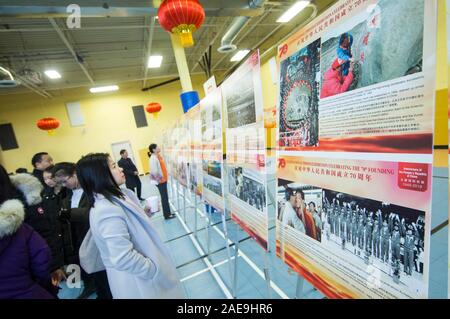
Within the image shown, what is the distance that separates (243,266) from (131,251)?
66.2 inches

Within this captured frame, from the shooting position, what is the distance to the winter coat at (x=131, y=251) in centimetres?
114

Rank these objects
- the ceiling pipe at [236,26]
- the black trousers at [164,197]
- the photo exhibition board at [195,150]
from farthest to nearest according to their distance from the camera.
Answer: the ceiling pipe at [236,26] → the black trousers at [164,197] → the photo exhibition board at [195,150]

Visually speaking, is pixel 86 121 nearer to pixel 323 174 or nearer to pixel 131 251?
pixel 131 251

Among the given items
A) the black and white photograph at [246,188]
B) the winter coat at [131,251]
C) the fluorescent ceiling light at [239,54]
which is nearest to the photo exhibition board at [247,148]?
the black and white photograph at [246,188]

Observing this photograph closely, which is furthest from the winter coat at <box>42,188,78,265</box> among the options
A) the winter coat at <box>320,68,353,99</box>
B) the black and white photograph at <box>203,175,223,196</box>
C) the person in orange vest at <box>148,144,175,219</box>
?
the winter coat at <box>320,68,353,99</box>

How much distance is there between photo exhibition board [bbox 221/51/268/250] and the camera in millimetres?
1295

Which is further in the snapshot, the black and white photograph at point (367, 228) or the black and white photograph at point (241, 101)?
the black and white photograph at point (241, 101)

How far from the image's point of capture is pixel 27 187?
1.46m

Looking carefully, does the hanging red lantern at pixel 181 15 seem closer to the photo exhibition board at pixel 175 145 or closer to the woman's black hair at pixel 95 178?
the photo exhibition board at pixel 175 145

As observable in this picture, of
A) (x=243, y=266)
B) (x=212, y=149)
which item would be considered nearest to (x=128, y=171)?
(x=243, y=266)

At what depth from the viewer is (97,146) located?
11.2 meters

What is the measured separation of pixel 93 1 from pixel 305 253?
5.38 meters

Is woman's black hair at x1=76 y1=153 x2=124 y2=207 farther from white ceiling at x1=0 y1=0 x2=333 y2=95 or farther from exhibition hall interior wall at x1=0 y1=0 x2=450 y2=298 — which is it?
white ceiling at x1=0 y1=0 x2=333 y2=95

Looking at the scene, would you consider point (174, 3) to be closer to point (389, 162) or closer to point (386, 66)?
point (386, 66)
